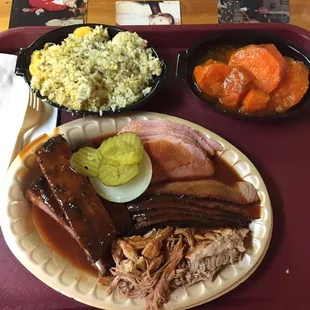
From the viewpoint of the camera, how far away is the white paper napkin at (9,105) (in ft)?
6.78

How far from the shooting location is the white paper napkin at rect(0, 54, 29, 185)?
6.78 ft

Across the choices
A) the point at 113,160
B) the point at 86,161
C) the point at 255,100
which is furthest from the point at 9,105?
the point at 255,100

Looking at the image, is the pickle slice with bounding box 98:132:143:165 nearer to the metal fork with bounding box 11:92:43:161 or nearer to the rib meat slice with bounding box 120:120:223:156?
the rib meat slice with bounding box 120:120:223:156

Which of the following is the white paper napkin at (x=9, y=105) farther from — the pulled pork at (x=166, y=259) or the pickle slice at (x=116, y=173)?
the pulled pork at (x=166, y=259)

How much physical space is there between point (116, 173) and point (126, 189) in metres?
0.08

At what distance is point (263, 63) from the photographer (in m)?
2.22

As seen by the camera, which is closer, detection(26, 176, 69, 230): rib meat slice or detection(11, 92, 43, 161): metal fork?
detection(26, 176, 69, 230): rib meat slice

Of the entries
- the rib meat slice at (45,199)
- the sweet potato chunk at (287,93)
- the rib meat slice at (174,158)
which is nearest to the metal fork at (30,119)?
the rib meat slice at (45,199)

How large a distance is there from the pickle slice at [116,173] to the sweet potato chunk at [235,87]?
0.62 m

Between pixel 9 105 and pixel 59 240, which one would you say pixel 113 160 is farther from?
pixel 9 105

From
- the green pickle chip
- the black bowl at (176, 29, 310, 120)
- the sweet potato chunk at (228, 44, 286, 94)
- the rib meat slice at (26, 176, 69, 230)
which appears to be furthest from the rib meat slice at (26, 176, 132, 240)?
the sweet potato chunk at (228, 44, 286, 94)

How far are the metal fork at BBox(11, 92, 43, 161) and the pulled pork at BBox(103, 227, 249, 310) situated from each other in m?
0.68

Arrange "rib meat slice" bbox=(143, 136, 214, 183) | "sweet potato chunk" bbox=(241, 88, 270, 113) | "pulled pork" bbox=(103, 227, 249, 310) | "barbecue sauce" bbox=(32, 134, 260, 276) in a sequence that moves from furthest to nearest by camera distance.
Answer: "sweet potato chunk" bbox=(241, 88, 270, 113), "rib meat slice" bbox=(143, 136, 214, 183), "barbecue sauce" bbox=(32, 134, 260, 276), "pulled pork" bbox=(103, 227, 249, 310)

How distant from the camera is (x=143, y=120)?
210 cm
